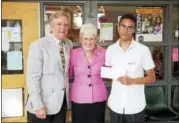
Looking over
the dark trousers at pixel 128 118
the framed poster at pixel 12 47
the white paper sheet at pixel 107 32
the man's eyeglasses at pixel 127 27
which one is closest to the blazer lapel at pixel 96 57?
the man's eyeglasses at pixel 127 27

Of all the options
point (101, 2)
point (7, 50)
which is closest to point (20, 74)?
point (7, 50)

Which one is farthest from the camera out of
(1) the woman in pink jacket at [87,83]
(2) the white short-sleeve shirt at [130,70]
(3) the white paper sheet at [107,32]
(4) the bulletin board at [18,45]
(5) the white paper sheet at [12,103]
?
(3) the white paper sheet at [107,32]

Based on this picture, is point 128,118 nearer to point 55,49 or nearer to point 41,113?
point 41,113

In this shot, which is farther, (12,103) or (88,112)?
(12,103)

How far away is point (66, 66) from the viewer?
106 inches

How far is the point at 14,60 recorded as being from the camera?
4160mm

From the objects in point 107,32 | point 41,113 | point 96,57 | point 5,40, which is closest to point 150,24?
point 107,32

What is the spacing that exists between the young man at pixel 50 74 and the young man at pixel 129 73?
461 millimetres

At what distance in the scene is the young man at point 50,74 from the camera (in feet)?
8.29

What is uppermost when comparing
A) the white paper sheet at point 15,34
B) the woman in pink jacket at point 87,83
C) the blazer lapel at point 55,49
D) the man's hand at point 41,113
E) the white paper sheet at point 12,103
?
the white paper sheet at point 15,34

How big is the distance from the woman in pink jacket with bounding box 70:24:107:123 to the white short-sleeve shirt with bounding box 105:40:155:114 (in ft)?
0.52

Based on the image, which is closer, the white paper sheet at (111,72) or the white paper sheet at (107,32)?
the white paper sheet at (111,72)

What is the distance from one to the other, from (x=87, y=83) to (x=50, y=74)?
0.38 meters

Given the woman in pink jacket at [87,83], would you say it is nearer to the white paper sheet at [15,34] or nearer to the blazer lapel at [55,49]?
the blazer lapel at [55,49]
